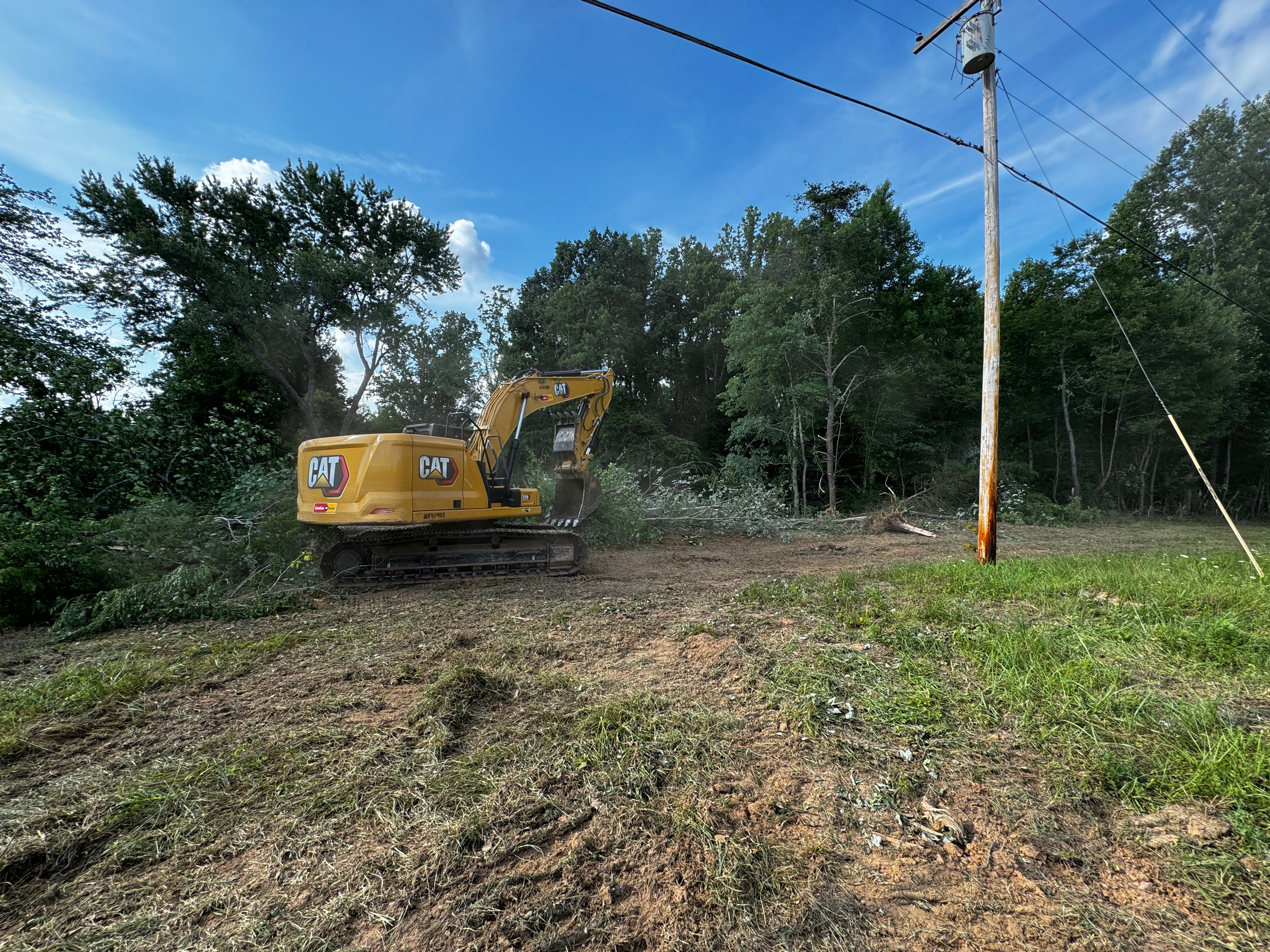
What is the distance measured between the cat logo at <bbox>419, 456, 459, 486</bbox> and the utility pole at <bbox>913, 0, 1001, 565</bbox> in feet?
22.9

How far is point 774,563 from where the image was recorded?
28.0 feet

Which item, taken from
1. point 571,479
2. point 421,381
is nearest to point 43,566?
point 571,479

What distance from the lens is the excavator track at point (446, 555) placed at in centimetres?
672

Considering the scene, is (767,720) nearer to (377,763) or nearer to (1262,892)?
(1262,892)

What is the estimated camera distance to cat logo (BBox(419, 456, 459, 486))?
6.41 m

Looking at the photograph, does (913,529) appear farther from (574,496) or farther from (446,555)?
(446,555)

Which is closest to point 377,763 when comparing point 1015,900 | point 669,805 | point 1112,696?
point 669,805

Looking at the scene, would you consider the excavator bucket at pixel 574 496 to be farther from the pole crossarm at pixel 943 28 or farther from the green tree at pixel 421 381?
the green tree at pixel 421 381

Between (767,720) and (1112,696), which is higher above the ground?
(1112,696)

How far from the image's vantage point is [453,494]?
6762 millimetres

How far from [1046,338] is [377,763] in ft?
88.4

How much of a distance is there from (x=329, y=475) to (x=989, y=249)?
A: 915cm

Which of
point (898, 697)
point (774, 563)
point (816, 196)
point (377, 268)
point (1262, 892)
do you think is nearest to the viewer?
point (1262, 892)

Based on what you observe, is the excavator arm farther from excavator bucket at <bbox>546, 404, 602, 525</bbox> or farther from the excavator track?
the excavator track
